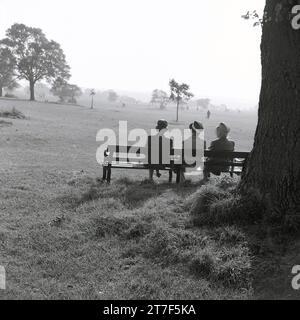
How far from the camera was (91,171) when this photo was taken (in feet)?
45.9

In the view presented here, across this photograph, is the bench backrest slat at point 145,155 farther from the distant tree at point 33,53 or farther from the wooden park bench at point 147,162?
the distant tree at point 33,53

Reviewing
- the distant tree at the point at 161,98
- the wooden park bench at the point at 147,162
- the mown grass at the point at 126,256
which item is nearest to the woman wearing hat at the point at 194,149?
the wooden park bench at the point at 147,162

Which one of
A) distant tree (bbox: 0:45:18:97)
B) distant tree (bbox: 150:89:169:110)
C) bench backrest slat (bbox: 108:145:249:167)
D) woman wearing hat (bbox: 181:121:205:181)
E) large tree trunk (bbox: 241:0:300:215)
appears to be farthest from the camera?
distant tree (bbox: 150:89:169:110)

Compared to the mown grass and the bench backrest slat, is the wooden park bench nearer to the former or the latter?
the bench backrest slat

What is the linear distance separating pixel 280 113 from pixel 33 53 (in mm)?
83618

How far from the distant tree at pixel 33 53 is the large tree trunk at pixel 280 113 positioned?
81452 millimetres

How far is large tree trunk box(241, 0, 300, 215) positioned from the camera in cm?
662

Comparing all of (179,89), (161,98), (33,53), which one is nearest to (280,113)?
(179,89)

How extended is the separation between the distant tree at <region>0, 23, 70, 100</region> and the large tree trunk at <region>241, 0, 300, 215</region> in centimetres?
8145

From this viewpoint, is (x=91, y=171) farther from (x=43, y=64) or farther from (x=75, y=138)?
(x=43, y=64)

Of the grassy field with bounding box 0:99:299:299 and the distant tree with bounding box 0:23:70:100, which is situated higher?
the distant tree with bounding box 0:23:70:100

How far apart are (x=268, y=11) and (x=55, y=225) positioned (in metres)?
4.63

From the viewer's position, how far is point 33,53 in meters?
85.0

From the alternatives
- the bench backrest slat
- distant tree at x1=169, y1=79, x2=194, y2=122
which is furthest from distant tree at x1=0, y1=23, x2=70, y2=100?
the bench backrest slat
